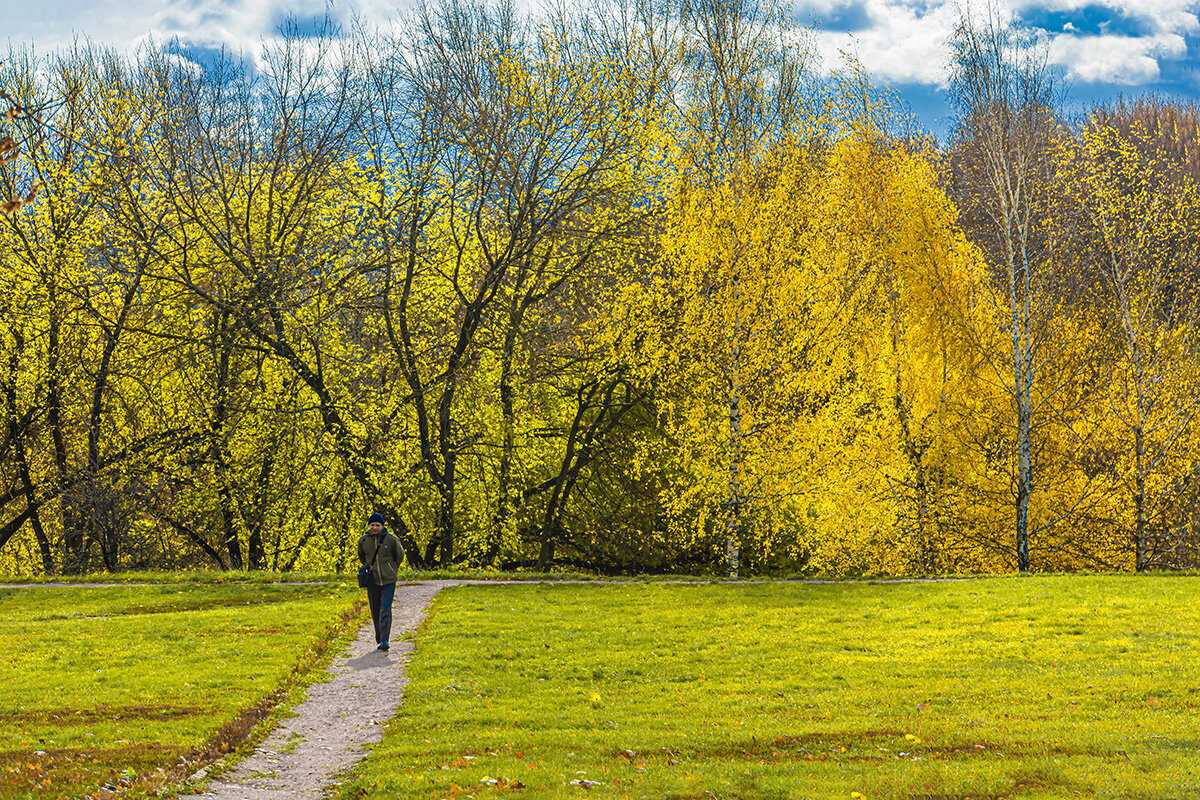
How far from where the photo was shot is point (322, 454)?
2833 centimetres

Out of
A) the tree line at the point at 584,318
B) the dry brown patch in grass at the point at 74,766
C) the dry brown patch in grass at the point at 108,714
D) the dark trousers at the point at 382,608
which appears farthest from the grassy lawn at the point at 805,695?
the tree line at the point at 584,318

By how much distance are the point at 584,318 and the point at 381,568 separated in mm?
18077

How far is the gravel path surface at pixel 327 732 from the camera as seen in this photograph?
9734 millimetres

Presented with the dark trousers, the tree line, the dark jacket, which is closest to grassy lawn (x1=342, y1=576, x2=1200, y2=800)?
the dark trousers

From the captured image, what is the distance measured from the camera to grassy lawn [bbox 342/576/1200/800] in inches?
379

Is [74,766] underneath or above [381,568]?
underneath

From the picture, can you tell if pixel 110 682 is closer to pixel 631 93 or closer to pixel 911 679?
pixel 911 679

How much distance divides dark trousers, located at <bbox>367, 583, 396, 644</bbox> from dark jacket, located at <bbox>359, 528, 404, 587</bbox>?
0.57ft

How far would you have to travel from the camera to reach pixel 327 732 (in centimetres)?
1214

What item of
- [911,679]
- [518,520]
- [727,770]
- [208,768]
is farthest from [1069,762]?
[518,520]

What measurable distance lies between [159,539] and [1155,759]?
29403mm

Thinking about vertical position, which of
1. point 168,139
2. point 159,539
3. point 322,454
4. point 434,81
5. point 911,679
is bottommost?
point 911,679

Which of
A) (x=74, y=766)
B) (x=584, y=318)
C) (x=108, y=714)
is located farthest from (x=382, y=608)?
(x=584, y=318)

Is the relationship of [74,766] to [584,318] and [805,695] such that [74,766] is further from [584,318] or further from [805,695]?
[584,318]
